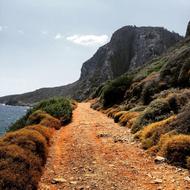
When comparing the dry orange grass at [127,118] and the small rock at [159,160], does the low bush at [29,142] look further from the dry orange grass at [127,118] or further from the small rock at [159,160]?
the dry orange grass at [127,118]

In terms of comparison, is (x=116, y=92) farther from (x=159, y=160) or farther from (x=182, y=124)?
(x=159, y=160)

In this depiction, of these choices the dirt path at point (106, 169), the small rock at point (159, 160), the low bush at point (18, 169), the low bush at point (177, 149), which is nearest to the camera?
the low bush at point (18, 169)

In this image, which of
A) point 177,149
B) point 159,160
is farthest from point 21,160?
point 177,149

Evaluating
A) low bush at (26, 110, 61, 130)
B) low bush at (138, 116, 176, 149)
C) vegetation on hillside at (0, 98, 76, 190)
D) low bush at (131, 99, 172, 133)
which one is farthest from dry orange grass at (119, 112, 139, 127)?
vegetation on hillside at (0, 98, 76, 190)

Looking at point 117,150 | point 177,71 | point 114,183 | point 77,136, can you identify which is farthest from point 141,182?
point 177,71

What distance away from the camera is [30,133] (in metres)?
16.1

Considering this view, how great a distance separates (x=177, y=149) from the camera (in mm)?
13727

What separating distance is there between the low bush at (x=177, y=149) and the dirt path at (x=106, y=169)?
576mm

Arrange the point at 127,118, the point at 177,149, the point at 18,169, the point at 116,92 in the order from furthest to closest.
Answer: the point at 116,92, the point at 127,118, the point at 177,149, the point at 18,169

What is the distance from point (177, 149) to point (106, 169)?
10.0 ft

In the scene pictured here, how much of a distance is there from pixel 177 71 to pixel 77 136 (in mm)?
12655

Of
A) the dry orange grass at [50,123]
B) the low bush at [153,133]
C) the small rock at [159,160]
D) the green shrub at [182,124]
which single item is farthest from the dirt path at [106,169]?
the dry orange grass at [50,123]

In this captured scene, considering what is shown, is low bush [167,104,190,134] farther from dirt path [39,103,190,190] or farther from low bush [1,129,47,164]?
low bush [1,129,47,164]

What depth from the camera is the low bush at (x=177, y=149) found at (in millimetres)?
13335
